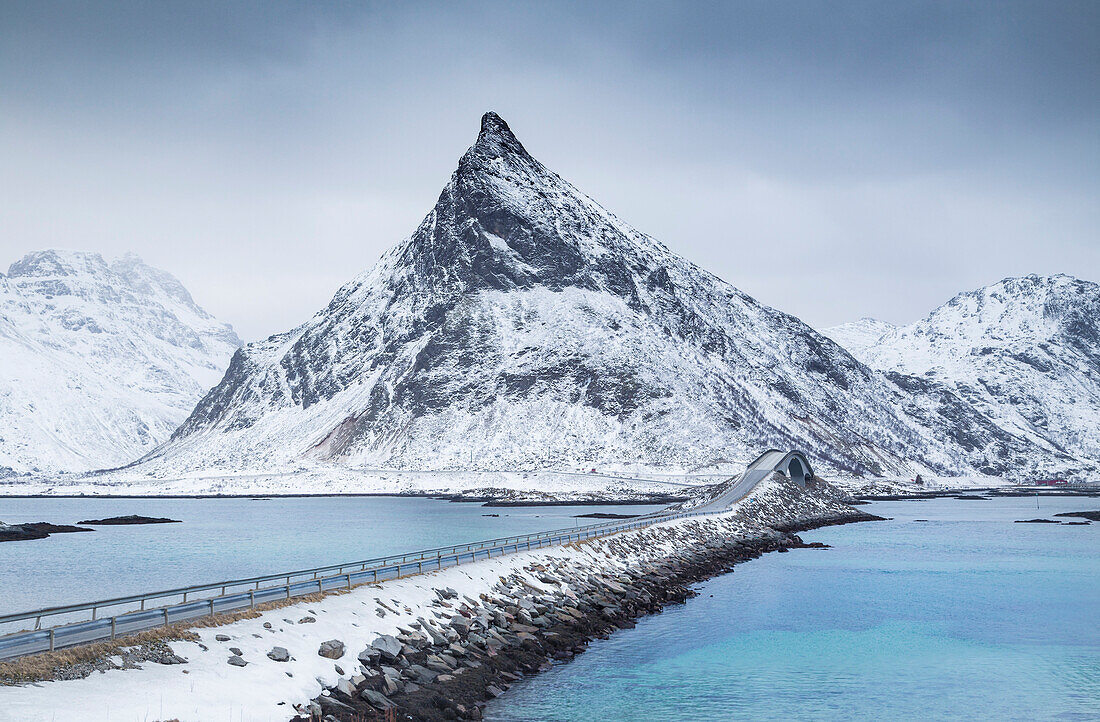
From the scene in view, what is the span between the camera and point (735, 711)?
31.7 metres

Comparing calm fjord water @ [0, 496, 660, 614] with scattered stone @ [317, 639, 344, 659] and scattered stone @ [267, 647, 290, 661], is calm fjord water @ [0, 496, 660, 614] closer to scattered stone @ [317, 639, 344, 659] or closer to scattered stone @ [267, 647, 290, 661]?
scattered stone @ [317, 639, 344, 659]

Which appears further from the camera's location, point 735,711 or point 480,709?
point 735,711

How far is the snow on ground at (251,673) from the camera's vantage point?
69.4 ft

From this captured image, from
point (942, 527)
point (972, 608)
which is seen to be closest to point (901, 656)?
point (972, 608)

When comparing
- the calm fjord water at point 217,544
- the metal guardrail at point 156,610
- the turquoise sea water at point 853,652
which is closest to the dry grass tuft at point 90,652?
the metal guardrail at point 156,610

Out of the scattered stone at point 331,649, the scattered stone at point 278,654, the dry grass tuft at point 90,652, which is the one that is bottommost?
the scattered stone at point 331,649

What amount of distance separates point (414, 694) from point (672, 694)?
9969mm

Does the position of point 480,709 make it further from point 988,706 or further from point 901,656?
point 901,656

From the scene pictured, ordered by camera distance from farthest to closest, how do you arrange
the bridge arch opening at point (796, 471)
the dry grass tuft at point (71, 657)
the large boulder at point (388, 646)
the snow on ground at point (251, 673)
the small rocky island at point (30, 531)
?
1. the bridge arch opening at point (796, 471)
2. the small rocky island at point (30, 531)
3. the large boulder at point (388, 646)
4. the dry grass tuft at point (71, 657)
5. the snow on ground at point (251, 673)

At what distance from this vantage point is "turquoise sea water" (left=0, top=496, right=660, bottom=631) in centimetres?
6186

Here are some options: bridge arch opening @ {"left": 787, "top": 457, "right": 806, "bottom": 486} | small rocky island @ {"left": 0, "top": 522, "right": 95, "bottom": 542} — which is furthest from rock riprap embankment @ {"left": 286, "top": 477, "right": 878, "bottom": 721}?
bridge arch opening @ {"left": 787, "top": 457, "right": 806, "bottom": 486}

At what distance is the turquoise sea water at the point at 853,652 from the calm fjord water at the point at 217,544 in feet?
102

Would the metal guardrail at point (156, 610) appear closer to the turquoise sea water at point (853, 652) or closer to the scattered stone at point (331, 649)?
the scattered stone at point (331, 649)

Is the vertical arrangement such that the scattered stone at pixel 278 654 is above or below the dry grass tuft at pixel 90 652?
below
